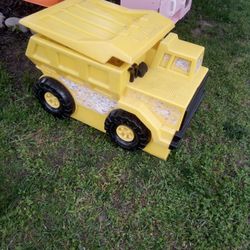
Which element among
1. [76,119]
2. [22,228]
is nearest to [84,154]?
[76,119]

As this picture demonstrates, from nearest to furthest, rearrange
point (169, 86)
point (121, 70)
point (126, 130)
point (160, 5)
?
point (121, 70), point (169, 86), point (126, 130), point (160, 5)

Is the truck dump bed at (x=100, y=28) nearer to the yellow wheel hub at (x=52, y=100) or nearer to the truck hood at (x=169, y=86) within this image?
the truck hood at (x=169, y=86)

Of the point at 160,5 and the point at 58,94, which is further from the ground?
the point at 160,5

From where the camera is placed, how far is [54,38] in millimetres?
1800

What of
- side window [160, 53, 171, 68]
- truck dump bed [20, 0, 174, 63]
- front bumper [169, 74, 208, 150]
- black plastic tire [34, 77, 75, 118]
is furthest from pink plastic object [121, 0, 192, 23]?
black plastic tire [34, 77, 75, 118]

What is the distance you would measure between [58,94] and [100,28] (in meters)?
0.46

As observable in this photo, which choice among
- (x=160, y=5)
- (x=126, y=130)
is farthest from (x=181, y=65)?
(x=160, y=5)

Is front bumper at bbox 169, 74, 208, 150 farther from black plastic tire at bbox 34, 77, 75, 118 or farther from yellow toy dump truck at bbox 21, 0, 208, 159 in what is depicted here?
black plastic tire at bbox 34, 77, 75, 118

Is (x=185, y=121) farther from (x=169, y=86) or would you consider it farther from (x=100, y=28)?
(x=100, y=28)

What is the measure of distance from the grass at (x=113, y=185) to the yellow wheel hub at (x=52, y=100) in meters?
0.12

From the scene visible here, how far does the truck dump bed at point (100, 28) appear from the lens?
1734 mm

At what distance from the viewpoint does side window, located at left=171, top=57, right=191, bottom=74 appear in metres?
1.93

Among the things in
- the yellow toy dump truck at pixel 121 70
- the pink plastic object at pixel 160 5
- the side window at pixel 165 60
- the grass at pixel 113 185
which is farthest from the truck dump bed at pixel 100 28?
the grass at pixel 113 185

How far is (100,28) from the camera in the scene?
190 centimetres
